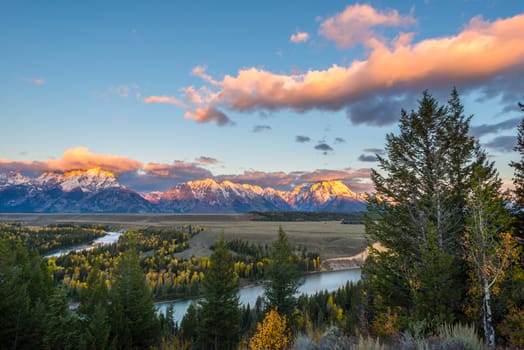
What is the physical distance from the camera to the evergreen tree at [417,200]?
23.0m

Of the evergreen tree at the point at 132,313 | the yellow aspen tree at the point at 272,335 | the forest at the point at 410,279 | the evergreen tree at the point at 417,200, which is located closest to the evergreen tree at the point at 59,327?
the forest at the point at 410,279

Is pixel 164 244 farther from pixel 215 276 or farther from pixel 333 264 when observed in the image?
pixel 215 276

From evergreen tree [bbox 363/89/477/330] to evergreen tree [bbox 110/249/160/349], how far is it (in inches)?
1207

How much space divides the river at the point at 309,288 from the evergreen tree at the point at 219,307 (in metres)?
→ 32.1

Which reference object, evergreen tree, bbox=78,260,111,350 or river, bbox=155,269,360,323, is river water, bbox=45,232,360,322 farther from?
evergreen tree, bbox=78,260,111,350

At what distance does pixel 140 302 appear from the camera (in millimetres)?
40344

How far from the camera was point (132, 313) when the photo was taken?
1571 inches

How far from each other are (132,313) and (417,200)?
121ft

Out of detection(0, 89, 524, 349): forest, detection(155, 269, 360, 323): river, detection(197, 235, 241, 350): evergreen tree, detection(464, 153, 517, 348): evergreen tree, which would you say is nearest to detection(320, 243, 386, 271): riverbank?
detection(155, 269, 360, 323): river

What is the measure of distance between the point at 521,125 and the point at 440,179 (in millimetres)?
8363

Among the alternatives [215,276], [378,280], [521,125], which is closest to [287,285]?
[215,276]

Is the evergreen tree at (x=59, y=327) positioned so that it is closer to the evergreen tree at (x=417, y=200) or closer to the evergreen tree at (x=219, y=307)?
Answer: the evergreen tree at (x=219, y=307)

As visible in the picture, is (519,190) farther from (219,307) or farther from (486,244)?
(219,307)

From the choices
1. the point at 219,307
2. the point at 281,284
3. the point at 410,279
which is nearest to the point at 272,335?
the point at 281,284
